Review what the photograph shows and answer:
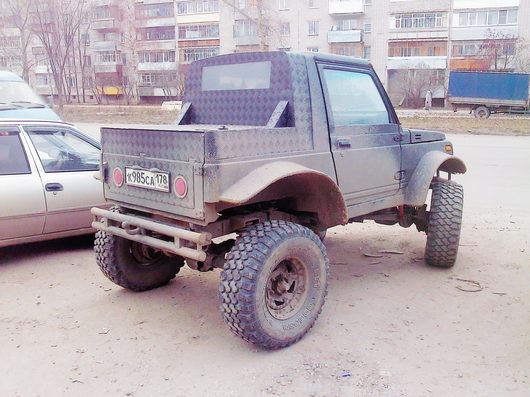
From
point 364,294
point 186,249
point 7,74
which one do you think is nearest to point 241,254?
point 186,249

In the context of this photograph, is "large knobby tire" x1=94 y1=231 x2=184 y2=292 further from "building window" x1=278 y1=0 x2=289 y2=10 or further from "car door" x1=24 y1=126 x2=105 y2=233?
"building window" x1=278 y1=0 x2=289 y2=10

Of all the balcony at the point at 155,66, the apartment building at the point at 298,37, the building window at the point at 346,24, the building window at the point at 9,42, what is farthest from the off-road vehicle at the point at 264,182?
the balcony at the point at 155,66

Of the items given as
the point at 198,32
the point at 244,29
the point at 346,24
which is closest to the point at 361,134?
the point at 346,24

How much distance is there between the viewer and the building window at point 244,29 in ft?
184

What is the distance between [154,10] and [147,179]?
63560 mm

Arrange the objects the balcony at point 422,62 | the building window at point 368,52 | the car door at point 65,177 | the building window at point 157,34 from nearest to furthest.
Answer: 1. the car door at point 65,177
2. the balcony at point 422,62
3. the building window at point 368,52
4. the building window at point 157,34

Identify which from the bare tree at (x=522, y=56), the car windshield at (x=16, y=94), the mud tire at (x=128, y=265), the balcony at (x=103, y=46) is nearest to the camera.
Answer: the mud tire at (x=128, y=265)

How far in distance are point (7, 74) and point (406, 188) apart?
8919 millimetres

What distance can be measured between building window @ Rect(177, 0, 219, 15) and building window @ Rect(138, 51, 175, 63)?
4626 millimetres

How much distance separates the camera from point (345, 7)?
5294 centimetres

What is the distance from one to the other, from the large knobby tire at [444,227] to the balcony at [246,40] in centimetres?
5213

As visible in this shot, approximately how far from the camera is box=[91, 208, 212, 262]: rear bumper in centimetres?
358

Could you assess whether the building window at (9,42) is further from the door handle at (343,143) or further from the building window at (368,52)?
the door handle at (343,143)

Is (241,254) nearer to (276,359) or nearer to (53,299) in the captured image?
(276,359)
